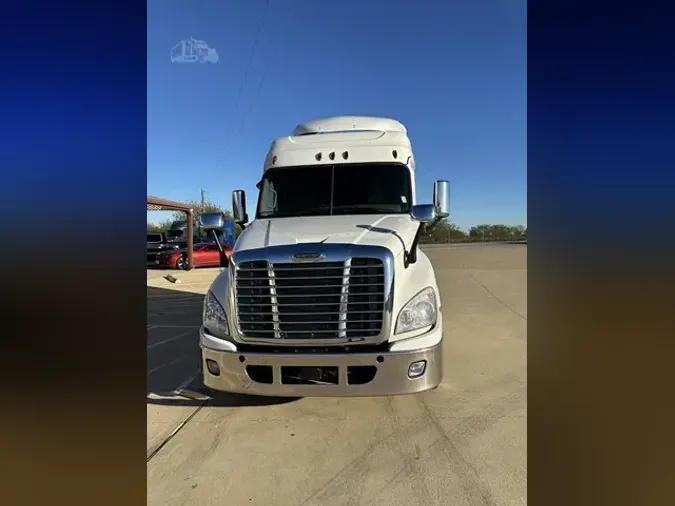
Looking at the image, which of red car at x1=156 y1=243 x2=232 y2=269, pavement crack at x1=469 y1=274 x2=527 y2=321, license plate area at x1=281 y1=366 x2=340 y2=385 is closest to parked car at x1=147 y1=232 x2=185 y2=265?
red car at x1=156 y1=243 x2=232 y2=269

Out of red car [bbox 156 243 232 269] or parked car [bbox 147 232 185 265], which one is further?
parked car [bbox 147 232 185 265]

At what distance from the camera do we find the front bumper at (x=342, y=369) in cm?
311

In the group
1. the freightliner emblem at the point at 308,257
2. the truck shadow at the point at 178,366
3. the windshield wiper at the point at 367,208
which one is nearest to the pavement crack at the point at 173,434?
the truck shadow at the point at 178,366

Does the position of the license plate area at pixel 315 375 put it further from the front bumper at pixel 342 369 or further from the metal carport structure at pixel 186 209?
the metal carport structure at pixel 186 209

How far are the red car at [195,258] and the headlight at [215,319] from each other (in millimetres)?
16156

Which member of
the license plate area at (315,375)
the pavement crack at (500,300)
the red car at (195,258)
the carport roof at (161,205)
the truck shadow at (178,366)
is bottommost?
the truck shadow at (178,366)

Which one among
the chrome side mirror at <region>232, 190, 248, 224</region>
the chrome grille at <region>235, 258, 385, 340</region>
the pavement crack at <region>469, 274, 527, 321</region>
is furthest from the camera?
the pavement crack at <region>469, 274, 527, 321</region>

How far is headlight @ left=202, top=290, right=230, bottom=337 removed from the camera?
3426 millimetres

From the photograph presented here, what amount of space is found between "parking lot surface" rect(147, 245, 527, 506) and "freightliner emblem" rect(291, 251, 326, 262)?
141cm

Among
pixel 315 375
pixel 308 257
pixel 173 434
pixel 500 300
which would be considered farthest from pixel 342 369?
pixel 500 300

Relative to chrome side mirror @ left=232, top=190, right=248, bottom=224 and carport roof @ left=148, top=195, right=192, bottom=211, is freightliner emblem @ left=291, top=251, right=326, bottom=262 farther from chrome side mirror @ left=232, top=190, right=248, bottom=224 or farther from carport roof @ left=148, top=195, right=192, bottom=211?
carport roof @ left=148, top=195, right=192, bottom=211
